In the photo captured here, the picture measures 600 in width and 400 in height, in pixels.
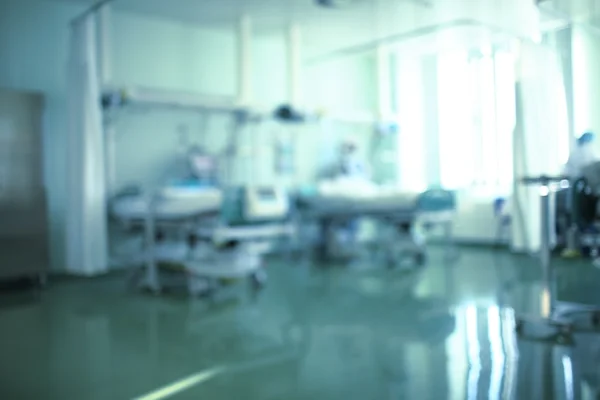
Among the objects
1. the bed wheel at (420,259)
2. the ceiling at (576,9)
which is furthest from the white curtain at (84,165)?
the ceiling at (576,9)

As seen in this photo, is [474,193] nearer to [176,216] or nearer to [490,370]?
[176,216]

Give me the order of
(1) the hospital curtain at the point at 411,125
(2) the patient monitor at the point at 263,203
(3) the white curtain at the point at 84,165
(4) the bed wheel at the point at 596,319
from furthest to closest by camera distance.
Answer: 1. (1) the hospital curtain at the point at 411,125
2. (2) the patient monitor at the point at 263,203
3. (3) the white curtain at the point at 84,165
4. (4) the bed wheel at the point at 596,319

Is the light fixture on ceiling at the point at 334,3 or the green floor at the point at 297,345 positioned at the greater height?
the light fixture on ceiling at the point at 334,3

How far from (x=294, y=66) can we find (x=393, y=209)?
257 cm

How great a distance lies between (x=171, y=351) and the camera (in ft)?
9.19

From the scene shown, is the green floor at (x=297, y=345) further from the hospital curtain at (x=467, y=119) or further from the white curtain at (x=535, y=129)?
the hospital curtain at (x=467, y=119)

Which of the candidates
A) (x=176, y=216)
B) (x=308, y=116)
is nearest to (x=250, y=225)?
(x=176, y=216)

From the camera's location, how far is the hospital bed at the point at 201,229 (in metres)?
4.48

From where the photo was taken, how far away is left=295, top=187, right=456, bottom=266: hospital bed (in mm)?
5789

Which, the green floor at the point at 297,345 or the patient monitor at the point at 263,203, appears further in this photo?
the patient monitor at the point at 263,203

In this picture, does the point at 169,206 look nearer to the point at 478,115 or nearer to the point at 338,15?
the point at 478,115

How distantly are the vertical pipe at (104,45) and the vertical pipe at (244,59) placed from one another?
1.60m

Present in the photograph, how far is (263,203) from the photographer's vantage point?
5.07 m

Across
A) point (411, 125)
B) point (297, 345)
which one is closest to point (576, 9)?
point (297, 345)
